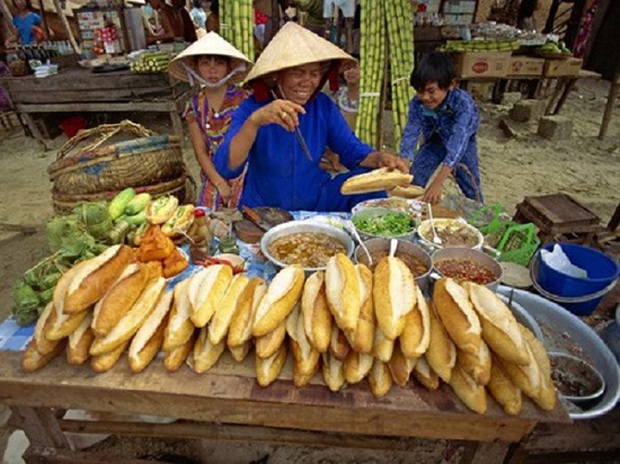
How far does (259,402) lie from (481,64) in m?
8.49

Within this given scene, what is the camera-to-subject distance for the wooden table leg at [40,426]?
179 cm

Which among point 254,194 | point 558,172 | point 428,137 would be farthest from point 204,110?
point 558,172

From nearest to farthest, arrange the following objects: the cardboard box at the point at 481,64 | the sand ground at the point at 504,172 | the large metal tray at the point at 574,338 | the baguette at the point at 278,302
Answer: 1. the baguette at the point at 278,302
2. the large metal tray at the point at 574,338
3. the sand ground at the point at 504,172
4. the cardboard box at the point at 481,64

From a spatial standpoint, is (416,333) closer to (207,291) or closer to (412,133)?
(207,291)

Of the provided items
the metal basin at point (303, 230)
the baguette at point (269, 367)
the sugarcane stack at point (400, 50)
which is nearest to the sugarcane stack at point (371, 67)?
the sugarcane stack at point (400, 50)

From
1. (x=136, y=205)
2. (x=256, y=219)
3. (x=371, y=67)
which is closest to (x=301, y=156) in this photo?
(x=256, y=219)

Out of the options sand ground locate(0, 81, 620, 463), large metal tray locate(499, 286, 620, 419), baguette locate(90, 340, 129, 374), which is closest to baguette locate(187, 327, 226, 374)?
baguette locate(90, 340, 129, 374)

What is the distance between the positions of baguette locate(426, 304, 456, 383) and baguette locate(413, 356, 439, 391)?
4 centimetres

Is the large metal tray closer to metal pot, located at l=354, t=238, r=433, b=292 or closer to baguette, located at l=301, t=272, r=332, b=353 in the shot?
metal pot, located at l=354, t=238, r=433, b=292

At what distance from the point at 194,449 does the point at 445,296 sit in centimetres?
212

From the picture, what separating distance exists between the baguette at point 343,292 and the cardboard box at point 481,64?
7808mm

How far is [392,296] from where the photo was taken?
4.42 ft

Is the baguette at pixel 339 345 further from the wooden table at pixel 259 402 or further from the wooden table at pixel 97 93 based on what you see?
the wooden table at pixel 97 93

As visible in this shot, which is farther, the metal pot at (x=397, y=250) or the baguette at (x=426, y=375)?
the metal pot at (x=397, y=250)
